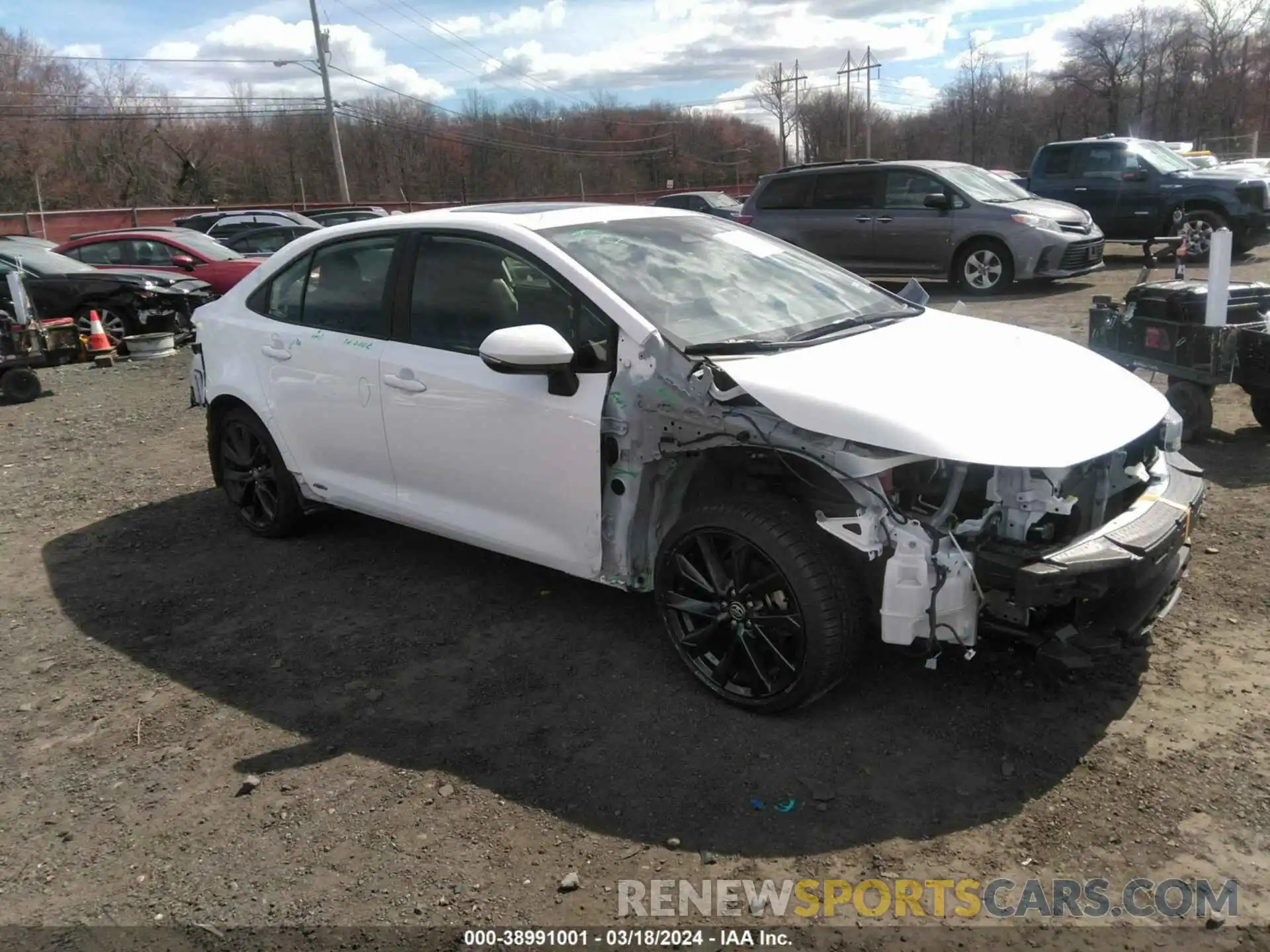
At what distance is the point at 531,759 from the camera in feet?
10.8

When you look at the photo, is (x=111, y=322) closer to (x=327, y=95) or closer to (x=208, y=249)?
(x=208, y=249)

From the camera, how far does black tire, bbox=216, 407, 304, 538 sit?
5.18 metres

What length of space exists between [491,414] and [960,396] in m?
1.81

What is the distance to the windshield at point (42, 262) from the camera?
1277 centimetres

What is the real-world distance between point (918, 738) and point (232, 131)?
246 ft

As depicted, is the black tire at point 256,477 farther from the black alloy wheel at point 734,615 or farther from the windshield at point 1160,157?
the windshield at point 1160,157

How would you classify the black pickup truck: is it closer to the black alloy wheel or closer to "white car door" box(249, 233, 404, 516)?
"white car door" box(249, 233, 404, 516)

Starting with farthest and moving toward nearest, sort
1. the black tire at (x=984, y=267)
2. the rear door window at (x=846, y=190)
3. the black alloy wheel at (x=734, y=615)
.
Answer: the rear door window at (x=846, y=190)
the black tire at (x=984, y=267)
the black alloy wheel at (x=734, y=615)

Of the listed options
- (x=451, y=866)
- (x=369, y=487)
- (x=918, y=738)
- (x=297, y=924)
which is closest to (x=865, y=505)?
(x=918, y=738)

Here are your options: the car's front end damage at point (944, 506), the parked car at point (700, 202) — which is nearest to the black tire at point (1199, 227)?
the car's front end damage at point (944, 506)

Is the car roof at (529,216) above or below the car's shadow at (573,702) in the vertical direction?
above

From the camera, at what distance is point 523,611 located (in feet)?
14.5

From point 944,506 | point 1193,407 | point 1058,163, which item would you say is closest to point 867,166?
point 1058,163

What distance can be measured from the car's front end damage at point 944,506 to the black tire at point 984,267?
32.2 ft
